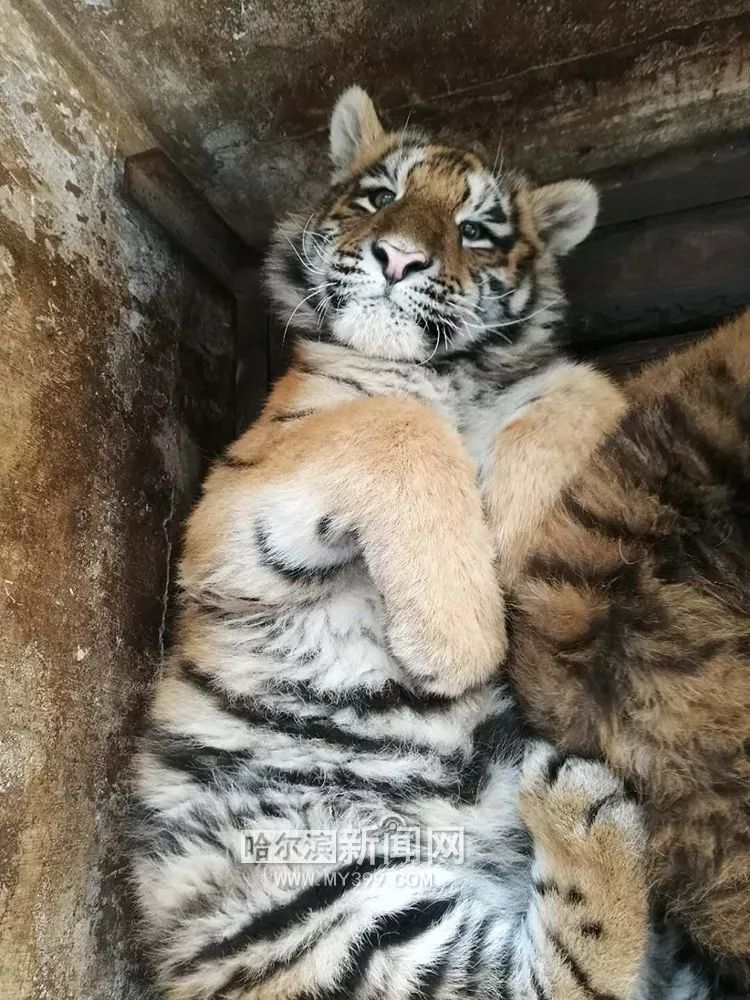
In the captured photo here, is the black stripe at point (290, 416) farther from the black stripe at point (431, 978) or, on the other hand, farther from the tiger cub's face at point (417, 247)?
the black stripe at point (431, 978)

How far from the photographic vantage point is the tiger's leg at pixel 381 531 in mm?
1255

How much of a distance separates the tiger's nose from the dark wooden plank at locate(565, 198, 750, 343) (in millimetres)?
547

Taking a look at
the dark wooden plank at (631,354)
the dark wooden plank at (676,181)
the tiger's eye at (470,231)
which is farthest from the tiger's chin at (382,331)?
the dark wooden plank at (676,181)

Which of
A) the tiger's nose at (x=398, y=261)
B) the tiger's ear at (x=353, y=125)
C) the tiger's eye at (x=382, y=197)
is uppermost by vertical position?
the tiger's ear at (x=353, y=125)

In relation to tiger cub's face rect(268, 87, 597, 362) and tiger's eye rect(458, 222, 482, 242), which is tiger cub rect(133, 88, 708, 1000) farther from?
tiger's eye rect(458, 222, 482, 242)

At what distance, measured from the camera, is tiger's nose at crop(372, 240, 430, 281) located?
1.47 meters

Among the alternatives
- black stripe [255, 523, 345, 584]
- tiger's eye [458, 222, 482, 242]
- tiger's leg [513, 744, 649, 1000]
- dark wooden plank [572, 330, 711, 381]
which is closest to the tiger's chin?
tiger's eye [458, 222, 482, 242]

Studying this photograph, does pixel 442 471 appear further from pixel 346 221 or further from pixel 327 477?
pixel 346 221

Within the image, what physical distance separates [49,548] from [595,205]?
4.10 feet

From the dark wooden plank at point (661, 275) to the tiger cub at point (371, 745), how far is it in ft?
1.34

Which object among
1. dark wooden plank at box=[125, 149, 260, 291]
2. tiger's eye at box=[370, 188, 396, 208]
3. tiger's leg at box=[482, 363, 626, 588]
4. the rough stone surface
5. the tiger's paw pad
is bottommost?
the tiger's paw pad

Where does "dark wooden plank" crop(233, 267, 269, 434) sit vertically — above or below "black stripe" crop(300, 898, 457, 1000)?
above

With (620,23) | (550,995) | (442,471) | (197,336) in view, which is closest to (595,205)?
(620,23)

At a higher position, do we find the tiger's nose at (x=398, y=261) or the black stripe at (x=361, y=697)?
the tiger's nose at (x=398, y=261)
